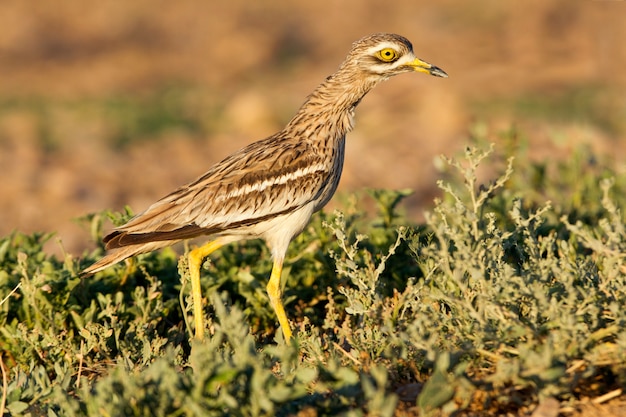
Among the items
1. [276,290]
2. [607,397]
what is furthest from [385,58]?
[607,397]

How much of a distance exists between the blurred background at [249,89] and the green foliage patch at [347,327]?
1744mm

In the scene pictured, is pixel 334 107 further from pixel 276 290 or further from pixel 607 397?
pixel 607 397

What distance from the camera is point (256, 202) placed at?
4.85 m

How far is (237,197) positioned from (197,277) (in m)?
0.47

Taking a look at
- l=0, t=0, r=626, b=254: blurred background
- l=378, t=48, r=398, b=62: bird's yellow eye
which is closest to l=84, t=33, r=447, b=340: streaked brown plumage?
l=378, t=48, r=398, b=62: bird's yellow eye

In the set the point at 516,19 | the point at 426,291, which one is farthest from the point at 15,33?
the point at 426,291

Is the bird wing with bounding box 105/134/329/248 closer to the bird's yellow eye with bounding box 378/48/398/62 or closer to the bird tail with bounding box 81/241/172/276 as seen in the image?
the bird tail with bounding box 81/241/172/276

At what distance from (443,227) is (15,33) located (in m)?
19.8

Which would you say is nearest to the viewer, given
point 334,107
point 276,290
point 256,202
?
point 276,290

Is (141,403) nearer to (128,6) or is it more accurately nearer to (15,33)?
(15,33)

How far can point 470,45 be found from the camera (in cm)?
2028

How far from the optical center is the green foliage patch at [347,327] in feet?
10.2

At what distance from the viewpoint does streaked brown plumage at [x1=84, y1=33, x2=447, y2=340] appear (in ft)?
15.4

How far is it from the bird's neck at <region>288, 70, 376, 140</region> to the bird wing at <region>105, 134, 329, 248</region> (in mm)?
234
